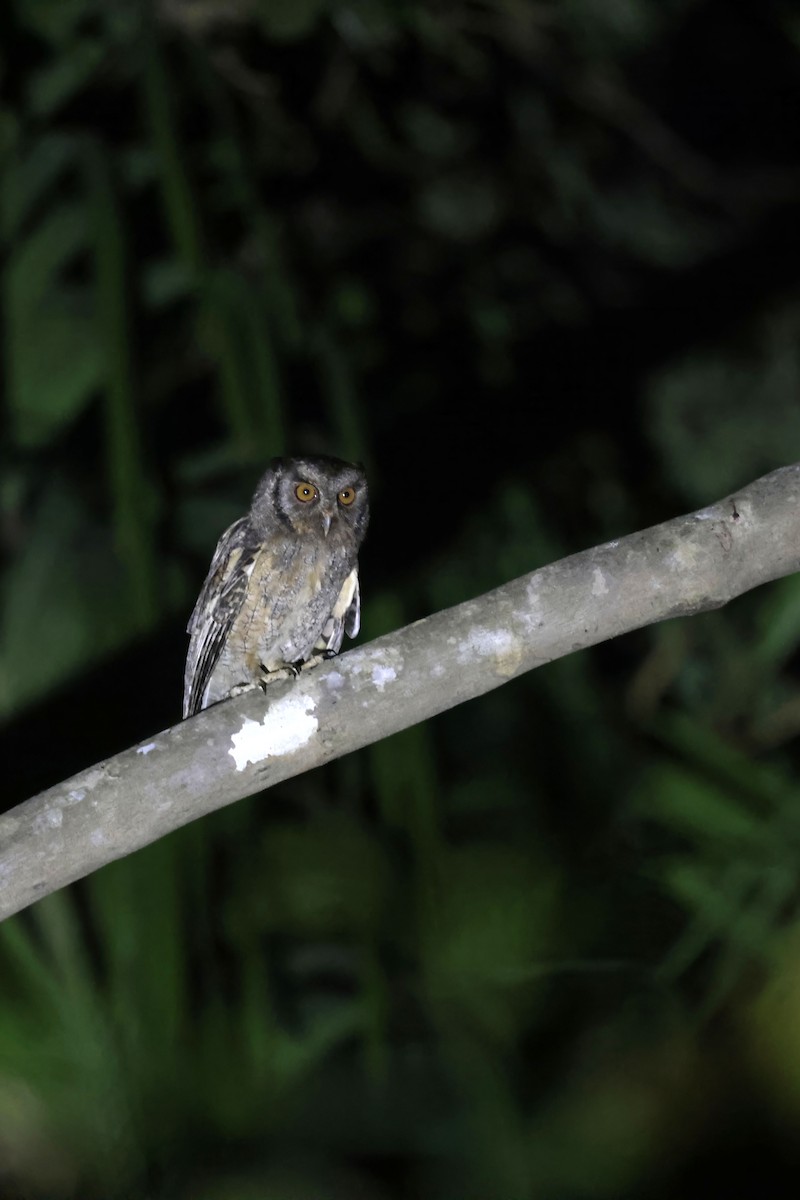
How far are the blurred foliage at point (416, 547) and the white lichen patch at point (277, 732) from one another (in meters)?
0.92

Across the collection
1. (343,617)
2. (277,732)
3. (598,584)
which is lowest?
(277,732)

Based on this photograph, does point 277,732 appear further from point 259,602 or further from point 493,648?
point 259,602

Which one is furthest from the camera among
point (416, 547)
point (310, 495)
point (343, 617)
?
point (416, 547)

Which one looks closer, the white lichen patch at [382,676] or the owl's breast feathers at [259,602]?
the white lichen patch at [382,676]

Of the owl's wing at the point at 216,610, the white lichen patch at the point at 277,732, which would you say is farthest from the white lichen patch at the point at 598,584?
the owl's wing at the point at 216,610

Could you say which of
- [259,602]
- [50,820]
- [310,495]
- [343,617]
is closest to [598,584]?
[50,820]

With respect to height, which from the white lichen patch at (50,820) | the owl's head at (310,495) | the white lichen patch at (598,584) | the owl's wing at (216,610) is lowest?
the white lichen patch at (50,820)

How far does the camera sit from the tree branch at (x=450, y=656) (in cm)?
213

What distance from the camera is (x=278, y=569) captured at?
11.6 feet

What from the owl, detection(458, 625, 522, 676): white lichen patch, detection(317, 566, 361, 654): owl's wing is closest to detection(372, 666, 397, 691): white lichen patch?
detection(458, 625, 522, 676): white lichen patch

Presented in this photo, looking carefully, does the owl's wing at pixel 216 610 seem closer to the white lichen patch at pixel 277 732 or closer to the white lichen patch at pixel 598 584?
the white lichen patch at pixel 277 732

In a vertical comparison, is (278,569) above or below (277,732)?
above

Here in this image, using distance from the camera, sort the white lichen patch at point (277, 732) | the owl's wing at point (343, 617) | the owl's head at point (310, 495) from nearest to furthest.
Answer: the white lichen patch at point (277, 732) → the owl's head at point (310, 495) → the owl's wing at point (343, 617)

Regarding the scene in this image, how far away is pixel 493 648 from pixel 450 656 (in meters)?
0.09
